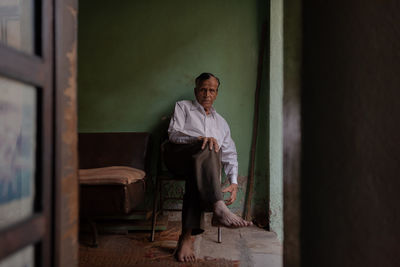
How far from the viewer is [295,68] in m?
0.78

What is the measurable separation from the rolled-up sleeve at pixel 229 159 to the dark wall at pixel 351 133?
2003 millimetres

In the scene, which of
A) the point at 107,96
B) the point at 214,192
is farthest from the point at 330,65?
the point at 107,96

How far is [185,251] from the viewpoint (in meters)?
2.17

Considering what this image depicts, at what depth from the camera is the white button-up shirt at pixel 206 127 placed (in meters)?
2.76

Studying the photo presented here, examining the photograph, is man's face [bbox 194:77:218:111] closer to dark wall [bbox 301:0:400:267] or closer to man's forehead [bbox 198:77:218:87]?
man's forehead [bbox 198:77:218:87]

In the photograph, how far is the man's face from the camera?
2.79 m

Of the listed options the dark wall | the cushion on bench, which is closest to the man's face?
the cushion on bench

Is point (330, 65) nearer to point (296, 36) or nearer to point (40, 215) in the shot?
point (296, 36)

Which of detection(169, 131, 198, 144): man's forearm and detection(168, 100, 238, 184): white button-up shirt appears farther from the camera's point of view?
detection(168, 100, 238, 184): white button-up shirt

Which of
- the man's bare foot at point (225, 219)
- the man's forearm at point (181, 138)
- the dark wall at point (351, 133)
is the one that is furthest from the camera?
the man's forearm at point (181, 138)

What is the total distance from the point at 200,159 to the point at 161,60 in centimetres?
140

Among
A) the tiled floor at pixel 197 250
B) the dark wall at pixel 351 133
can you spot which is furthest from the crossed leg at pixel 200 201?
the dark wall at pixel 351 133

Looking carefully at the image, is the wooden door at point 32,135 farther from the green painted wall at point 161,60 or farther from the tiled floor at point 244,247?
the green painted wall at point 161,60

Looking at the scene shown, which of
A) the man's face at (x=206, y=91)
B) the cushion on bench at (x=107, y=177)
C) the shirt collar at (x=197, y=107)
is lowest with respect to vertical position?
the cushion on bench at (x=107, y=177)
